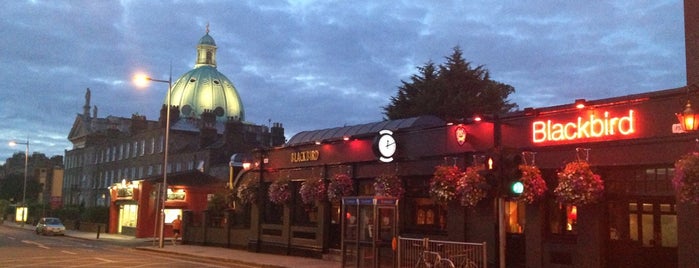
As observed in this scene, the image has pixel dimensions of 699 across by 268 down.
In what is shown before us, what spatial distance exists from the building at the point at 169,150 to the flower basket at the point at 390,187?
49.8ft

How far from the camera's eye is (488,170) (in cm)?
1288

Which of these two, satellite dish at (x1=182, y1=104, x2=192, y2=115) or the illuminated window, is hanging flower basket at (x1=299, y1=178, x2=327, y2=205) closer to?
the illuminated window

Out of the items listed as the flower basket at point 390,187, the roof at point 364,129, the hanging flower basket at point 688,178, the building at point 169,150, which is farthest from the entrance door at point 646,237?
the building at point 169,150

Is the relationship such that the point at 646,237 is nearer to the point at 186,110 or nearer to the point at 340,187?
the point at 340,187

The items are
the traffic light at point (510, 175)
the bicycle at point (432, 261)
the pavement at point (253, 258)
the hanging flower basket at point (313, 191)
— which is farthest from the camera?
the hanging flower basket at point (313, 191)

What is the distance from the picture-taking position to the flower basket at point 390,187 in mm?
22469

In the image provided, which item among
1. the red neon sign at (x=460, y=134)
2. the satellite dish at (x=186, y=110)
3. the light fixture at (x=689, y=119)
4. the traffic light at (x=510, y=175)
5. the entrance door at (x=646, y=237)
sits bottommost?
the entrance door at (x=646, y=237)

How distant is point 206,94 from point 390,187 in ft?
308

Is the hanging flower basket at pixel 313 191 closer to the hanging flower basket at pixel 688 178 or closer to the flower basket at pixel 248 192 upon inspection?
the flower basket at pixel 248 192

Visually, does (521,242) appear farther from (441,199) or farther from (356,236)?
(356,236)

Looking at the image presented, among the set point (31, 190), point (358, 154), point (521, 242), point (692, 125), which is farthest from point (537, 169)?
point (31, 190)

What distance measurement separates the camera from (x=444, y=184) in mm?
20109

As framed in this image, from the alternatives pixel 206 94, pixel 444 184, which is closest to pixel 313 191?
pixel 444 184

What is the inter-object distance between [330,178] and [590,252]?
11446 mm
